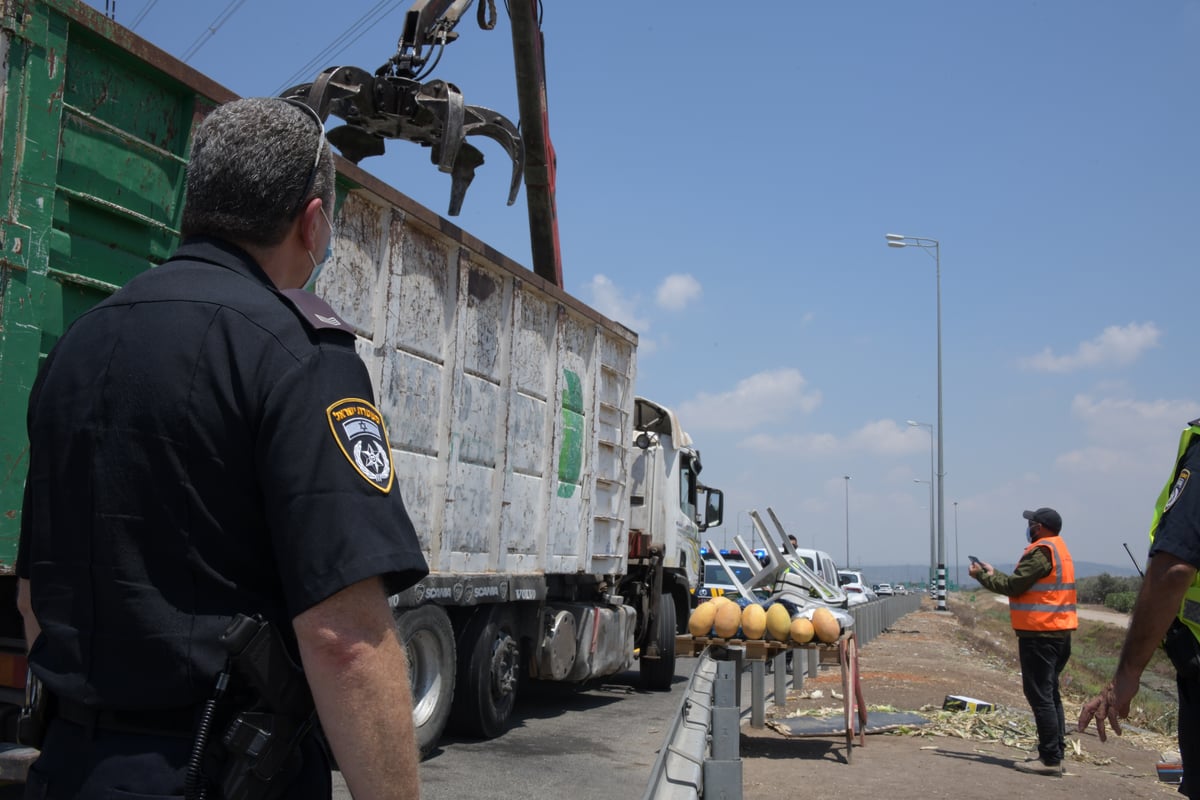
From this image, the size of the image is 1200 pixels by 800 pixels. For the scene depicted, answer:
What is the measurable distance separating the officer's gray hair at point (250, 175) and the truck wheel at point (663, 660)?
11.5 meters

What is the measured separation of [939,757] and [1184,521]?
237 inches

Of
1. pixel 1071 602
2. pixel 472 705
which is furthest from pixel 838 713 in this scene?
pixel 472 705

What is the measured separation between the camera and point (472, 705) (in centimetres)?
873

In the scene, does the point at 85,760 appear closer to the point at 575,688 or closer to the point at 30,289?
the point at 30,289

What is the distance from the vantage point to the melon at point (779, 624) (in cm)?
963

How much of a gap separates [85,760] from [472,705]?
713 cm

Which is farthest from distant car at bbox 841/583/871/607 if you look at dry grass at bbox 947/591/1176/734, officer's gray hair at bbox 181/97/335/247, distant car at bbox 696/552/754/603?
officer's gray hair at bbox 181/97/335/247

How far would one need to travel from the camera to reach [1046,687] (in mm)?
8820

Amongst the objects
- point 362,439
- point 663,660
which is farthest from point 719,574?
point 362,439

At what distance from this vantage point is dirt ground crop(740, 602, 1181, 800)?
798 centimetres

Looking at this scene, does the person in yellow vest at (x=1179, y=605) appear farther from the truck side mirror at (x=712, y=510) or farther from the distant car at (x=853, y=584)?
the distant car at (x=853, y=584)

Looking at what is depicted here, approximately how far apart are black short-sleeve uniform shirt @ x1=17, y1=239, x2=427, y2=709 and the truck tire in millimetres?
5920

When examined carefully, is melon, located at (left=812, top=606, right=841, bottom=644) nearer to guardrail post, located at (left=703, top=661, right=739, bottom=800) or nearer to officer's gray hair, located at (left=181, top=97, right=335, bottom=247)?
guardrail post, located at (left=703, top=661, right=739, bottom=800)

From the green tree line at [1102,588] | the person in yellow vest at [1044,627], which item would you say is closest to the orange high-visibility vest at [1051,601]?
the person in yellow vest at [1044,627]
